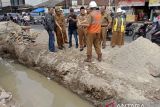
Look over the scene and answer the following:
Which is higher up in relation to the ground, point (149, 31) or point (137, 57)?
point (149, 31)

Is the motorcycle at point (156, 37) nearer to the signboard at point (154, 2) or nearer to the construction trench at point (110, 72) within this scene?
the construction trench at point (110, 72)

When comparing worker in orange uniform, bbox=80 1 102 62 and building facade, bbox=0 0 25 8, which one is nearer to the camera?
worker in orange uniform, bbox=80 1 102 62

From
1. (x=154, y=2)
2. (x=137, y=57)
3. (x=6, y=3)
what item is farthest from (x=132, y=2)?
(x=6, y=3)

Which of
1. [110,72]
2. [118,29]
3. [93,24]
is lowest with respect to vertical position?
[110,72]

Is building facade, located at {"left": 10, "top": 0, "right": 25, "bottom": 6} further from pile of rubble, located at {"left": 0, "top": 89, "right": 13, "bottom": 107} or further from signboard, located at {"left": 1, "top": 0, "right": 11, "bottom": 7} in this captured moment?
pile of rubble, located at {"left": 0, "top": 89, "right": 13, "bottom": 107}

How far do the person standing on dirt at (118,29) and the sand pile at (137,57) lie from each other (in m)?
1.85

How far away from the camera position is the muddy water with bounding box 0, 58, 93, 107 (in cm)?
823

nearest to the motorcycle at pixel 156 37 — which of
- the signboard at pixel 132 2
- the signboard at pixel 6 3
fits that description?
the signboard at pixel 132 2

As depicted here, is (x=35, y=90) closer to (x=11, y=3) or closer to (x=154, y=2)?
(x=154, y=2)

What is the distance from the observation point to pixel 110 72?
8.44m

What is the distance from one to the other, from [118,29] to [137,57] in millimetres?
2654

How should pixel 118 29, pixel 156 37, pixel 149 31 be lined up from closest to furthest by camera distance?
1. pixel 118 29
2. pixel 156 37
3. pixel 149 31

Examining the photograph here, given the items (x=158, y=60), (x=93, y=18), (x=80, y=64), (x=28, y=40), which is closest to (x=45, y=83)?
(x=80, y=64)

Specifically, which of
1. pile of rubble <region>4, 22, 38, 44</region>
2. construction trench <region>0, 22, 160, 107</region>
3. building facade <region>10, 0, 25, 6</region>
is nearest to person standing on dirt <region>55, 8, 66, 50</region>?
construction trench <region>0, 22, 160, 107</region>
